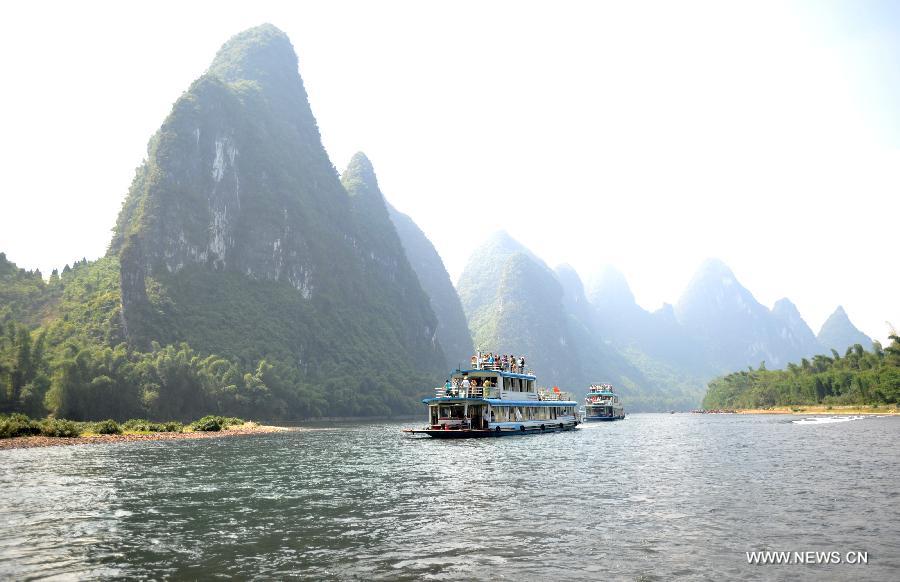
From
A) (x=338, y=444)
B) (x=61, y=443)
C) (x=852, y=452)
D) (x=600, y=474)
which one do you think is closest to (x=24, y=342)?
(x=61, y=443)

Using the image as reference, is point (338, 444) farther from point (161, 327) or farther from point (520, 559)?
point (161, 327)

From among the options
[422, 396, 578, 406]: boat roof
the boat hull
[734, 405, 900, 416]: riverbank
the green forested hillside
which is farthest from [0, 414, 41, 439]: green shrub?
[734, 405, 900, 416]: riverbank

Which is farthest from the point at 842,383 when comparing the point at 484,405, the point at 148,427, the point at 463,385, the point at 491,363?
the point at 148,427

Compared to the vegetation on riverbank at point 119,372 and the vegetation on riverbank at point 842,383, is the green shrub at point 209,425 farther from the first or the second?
the vegetation on riverbank at point 842,383

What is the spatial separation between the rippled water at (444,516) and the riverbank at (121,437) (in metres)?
13.5

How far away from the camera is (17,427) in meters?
63.2

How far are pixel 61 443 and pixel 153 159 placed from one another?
507 ft

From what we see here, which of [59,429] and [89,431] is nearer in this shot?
[59,429]

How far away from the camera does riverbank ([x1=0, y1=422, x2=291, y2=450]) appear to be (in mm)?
58456

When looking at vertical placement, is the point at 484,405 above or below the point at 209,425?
above

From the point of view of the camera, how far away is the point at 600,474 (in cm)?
3831

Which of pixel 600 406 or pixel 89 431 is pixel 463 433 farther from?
pixel 600 406

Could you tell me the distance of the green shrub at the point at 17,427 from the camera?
62031 millimetres

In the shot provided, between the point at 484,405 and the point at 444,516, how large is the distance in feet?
155
